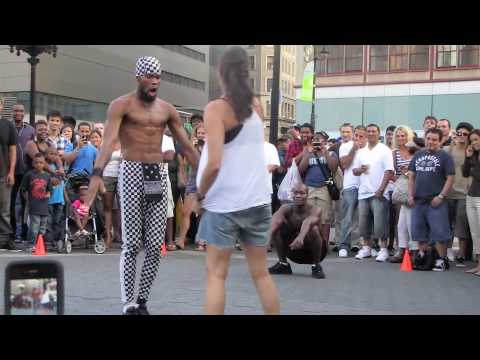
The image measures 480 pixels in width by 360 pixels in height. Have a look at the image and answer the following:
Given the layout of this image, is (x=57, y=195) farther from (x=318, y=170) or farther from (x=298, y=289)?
(x=298, y=289)

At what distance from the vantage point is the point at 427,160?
953 centimetres

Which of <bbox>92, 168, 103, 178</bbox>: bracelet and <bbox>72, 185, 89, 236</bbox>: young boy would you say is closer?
<bbox>92, 168, 103, 178</bbox>: bracelet

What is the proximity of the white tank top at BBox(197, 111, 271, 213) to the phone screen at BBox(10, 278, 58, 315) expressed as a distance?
124cm

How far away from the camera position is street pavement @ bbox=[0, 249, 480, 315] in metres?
6.18

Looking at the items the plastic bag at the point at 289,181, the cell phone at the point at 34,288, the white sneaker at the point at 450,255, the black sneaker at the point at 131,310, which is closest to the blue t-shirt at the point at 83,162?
the plastic bag at the point at 289,181

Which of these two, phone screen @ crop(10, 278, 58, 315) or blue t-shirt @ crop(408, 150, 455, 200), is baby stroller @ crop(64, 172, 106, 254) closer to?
blue t-shirt @ crop(408, 150, 455, 200)

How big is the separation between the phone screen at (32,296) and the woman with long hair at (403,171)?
20.9 ft

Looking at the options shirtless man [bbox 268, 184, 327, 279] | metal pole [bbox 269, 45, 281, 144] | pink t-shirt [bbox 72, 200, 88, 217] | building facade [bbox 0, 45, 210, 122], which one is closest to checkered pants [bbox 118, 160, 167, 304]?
shirtless man [bbox 268, 184, 327, 279]
